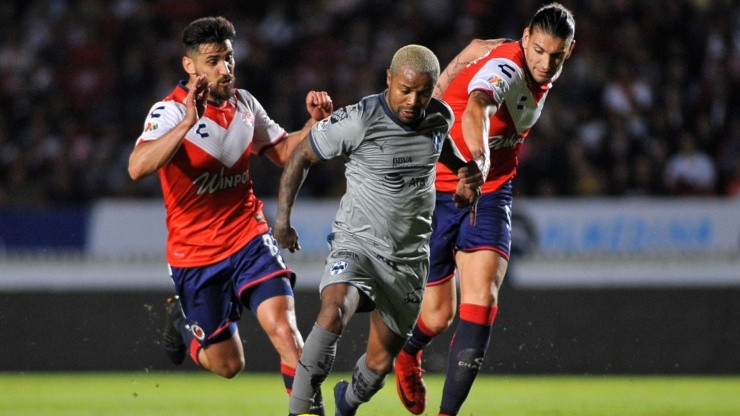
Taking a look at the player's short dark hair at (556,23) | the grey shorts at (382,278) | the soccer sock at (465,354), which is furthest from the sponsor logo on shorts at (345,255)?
the player's short dark hair at (556,23)

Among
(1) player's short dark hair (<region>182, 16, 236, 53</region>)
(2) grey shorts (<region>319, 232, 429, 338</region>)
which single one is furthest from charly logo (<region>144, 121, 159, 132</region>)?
(2) grey shorts (<region>319, 232, 429, 338</region>)

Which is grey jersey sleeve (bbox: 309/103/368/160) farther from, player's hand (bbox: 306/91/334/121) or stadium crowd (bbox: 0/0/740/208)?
stadium crowd (bbox: 0/0/740/208)

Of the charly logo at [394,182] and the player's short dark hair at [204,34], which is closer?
the charly logo at [394,182]

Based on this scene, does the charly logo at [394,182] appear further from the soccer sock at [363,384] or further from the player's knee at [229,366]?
the player's knee at [229,366]

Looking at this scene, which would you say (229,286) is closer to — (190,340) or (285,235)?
(190,340)

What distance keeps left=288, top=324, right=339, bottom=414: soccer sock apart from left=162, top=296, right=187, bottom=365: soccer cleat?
1965 mm

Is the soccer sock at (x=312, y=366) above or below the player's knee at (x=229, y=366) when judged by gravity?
above

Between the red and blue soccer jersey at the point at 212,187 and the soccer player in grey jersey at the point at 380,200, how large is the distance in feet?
2.80

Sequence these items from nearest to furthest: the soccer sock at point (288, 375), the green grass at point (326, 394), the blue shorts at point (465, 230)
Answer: the soccer sock at point (288, 375)
the blue shorts at point (465, 230)
the green grass at point (326, 394)

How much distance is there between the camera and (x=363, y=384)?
6926mm

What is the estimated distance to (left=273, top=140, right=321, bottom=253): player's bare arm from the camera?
20.3 ft

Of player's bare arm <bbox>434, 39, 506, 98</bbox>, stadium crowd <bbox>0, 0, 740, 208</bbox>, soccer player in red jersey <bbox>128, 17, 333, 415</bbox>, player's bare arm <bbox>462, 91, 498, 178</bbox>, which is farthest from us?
stadium crowd <bbox>0, 0, 740, 208</bbox>

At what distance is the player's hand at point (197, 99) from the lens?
6359 millimetres

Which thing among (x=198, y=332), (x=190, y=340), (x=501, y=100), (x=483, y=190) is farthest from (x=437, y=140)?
(x=190, y=340)
